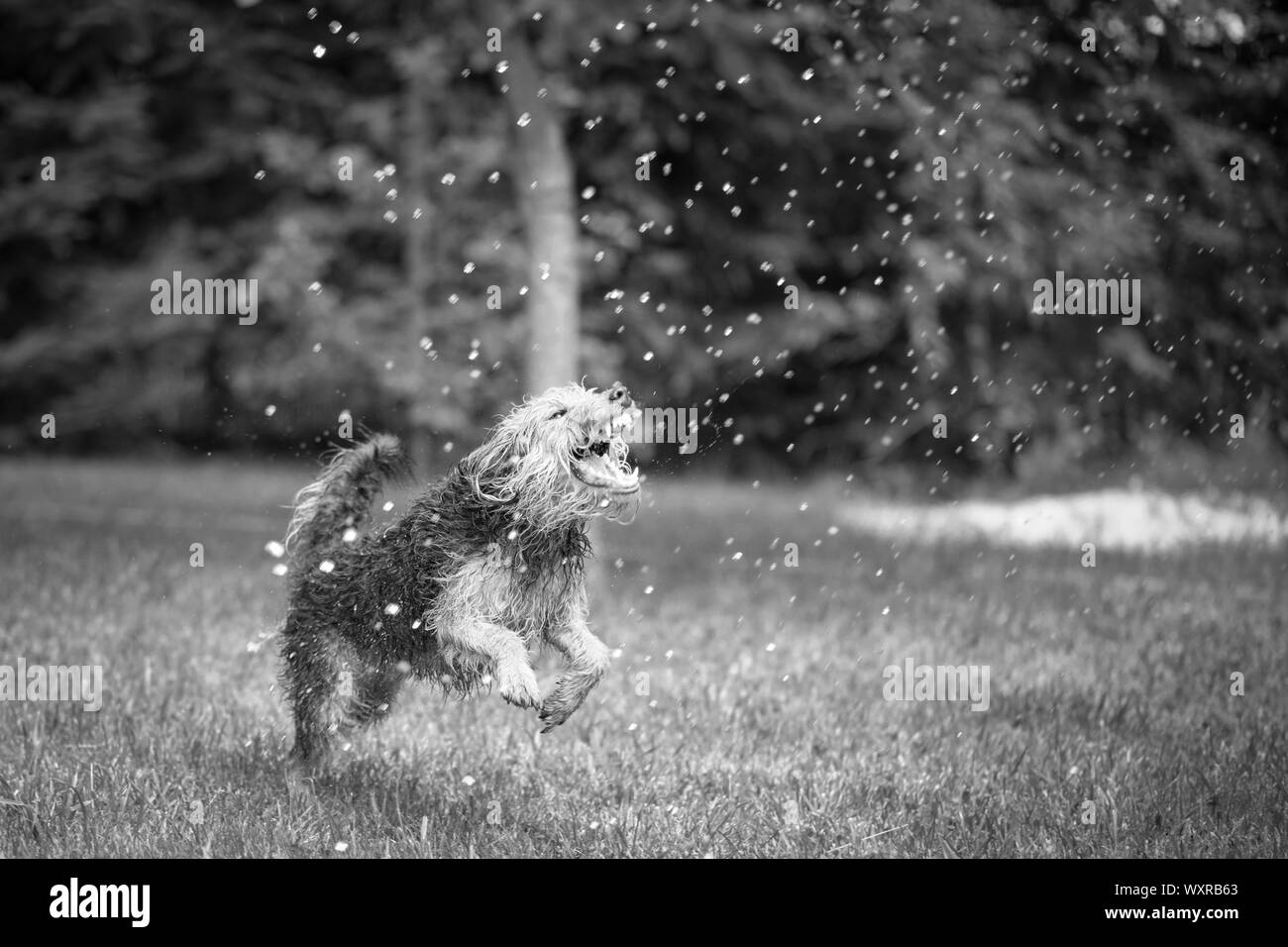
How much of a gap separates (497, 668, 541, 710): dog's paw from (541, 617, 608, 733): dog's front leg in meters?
0.06

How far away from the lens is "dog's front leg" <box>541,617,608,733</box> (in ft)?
11.8

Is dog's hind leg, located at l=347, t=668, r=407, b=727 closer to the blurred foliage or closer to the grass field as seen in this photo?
the grass field

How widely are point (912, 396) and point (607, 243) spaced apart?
4579mm

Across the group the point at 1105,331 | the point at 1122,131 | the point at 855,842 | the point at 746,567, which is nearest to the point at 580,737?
the point at 855,842

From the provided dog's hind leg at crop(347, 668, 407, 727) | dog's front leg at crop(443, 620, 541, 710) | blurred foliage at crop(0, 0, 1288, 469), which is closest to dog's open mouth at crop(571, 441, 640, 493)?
dog's front leg at crop(443, 620, 541, 710)

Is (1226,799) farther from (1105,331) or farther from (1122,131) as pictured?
(1105,331)

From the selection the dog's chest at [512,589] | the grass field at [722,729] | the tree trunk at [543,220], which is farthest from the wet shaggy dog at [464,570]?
the tree trunk at [543,220]

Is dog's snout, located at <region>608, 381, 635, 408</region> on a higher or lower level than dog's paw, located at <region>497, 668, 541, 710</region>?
higher

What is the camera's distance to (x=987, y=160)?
8062 millimetres

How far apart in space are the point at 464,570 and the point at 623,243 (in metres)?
9.24

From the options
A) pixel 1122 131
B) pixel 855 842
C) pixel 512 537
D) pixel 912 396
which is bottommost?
pixel 855 842

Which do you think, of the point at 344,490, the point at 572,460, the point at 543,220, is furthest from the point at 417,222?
the point at 572,460

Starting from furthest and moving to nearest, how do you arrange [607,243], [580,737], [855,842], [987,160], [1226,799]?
[607,243]
[987,160]
[580,737]
[1226,799]
[855,842]

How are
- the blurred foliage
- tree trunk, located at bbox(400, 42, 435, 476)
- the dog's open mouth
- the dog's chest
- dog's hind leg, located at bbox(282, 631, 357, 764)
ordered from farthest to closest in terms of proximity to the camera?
1. tree trunk, located at bbox(400, 42, 435, 476)
2. the blurred foliage
3. dog's hind leg, located at bbox(282, 631, 357, 764)
4. the dog's chest
5. the dog's open mouth
